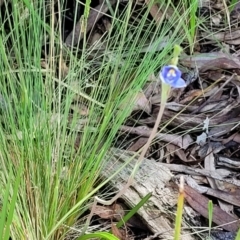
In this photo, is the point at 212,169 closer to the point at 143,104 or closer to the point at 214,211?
the point at 214,211

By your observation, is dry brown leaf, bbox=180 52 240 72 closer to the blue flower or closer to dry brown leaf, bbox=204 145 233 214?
dry brown leaf, bbox=204 145 233 214

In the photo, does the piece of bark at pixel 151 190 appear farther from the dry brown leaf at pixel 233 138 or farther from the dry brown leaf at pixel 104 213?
the dry brown leaf at pixel 233 138

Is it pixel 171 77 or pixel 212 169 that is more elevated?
pixel 171 77

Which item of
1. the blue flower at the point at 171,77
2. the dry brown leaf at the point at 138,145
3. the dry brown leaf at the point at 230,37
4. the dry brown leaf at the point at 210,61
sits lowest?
the dry brown leaf at the point at 138,145

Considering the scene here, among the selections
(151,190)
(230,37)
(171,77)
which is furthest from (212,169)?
(171,77)

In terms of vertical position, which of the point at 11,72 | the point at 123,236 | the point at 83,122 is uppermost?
the point at 11,72

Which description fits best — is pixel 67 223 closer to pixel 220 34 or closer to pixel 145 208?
pixel 145 208

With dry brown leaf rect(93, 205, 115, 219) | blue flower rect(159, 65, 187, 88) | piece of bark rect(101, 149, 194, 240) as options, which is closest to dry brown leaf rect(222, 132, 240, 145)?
piece of bark rect(101, 149, 194, 240)

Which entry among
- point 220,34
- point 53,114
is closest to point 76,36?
point 220,34

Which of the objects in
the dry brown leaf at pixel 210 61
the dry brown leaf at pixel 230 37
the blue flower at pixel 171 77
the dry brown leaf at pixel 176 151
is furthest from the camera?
the dry brown leaf at pixel 230 37

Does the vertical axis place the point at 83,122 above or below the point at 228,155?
above

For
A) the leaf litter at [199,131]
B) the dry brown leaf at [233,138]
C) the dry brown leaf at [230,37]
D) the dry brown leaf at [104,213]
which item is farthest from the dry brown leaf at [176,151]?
the dry brown leaf at [230,37]
